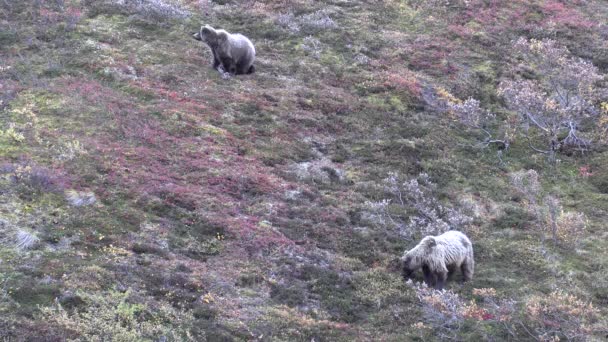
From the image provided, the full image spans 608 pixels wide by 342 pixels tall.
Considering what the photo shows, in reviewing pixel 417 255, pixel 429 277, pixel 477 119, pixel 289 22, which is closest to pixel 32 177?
pixel 417 255

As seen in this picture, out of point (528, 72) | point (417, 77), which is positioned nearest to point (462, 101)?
point (417, 77)

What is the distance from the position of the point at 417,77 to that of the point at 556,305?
16126 mm

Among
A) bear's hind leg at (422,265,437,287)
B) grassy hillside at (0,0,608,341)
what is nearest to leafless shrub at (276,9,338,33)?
grassy hillside at (0,0,608,341)

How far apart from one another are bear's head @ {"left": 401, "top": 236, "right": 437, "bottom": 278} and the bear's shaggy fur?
1314 centimetres

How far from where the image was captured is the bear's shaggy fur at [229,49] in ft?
86.6

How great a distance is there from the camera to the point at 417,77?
28812 mm

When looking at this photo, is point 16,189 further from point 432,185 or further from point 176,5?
point 176,5

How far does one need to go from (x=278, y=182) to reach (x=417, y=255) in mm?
5365

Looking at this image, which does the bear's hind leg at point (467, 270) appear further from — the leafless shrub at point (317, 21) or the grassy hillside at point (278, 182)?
the leafless shrub at point (317, 21)

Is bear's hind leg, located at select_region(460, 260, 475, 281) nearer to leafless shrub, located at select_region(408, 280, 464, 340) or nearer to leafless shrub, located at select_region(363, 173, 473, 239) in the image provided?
leafless shrub, located at select_region(363, 173, 473, 239)

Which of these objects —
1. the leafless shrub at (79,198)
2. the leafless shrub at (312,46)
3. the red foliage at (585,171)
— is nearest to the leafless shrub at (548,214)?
the red foliage at (585,171)

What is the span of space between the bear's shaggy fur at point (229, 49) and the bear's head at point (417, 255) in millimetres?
13139

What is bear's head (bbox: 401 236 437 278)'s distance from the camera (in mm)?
16188

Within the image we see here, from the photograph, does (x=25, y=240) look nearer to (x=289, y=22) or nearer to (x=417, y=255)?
(x=417, y=255)
